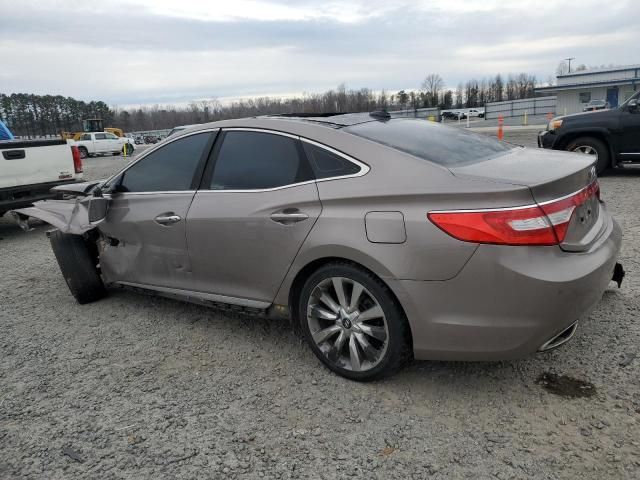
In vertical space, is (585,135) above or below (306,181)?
below

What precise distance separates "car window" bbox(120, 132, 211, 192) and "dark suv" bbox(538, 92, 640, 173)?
7.79 m

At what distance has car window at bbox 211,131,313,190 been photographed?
10.6 ft

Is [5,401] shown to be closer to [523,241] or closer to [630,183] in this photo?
[523,241]

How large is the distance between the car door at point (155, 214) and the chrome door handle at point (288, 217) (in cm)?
87

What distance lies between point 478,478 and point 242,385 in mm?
1504

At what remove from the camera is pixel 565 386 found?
288 centimetres

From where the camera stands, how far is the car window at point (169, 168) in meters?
3.81

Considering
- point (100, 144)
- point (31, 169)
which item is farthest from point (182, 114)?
point (31, 169)

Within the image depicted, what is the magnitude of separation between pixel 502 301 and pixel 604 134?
26.8 feet

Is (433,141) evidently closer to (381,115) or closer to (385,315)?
(381,115)

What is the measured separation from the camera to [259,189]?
3322mm

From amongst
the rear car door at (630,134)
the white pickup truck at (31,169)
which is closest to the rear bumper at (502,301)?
the white pickup truck at (31,169)

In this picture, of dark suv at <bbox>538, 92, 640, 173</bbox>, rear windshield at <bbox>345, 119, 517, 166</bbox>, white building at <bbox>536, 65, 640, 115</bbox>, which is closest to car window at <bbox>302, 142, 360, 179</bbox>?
rear windshield at <bbox>345, 119, 517, 166</bbox>

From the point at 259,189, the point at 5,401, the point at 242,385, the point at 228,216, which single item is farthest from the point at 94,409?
the point at 259,189
